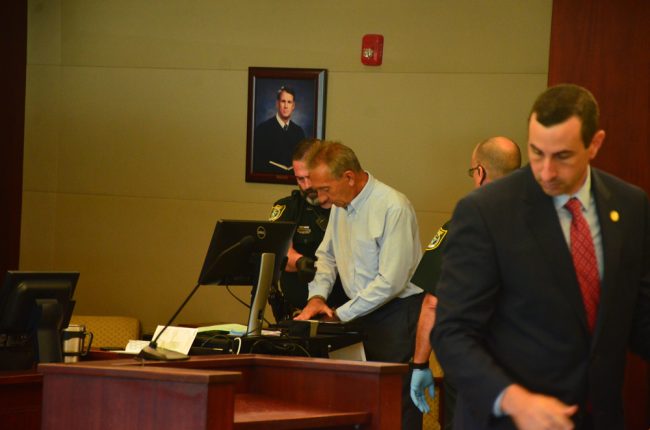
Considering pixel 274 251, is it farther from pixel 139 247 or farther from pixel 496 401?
pixel 139 247

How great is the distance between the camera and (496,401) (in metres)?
2.01

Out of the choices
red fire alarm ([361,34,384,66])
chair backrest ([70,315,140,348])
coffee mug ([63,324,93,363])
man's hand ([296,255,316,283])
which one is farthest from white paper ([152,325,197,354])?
red fire alarm ([361,34,384,66])

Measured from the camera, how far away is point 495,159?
4.02 m

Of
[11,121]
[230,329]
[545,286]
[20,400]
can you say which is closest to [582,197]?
[545,286]

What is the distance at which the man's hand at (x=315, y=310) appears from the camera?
4415 millimetres

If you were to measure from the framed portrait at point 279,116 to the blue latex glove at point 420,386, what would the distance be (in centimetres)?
256

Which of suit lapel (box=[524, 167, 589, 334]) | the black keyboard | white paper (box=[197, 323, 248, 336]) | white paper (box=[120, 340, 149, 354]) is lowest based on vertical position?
white paper (box=[120, 340, 149, 354])

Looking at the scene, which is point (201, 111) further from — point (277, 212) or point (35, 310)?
point (35, 310)

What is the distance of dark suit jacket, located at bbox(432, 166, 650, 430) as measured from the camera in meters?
2.08

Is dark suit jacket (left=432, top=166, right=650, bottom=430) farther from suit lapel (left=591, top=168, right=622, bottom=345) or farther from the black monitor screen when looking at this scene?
the black monitor screen

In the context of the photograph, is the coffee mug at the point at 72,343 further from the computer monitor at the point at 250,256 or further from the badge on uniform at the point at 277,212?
the badge on uniform at the point at 277,212

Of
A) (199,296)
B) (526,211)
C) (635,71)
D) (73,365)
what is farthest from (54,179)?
(526,211)

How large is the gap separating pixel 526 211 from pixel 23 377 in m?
2.20

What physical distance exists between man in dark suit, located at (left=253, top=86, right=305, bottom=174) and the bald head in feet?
7.31
